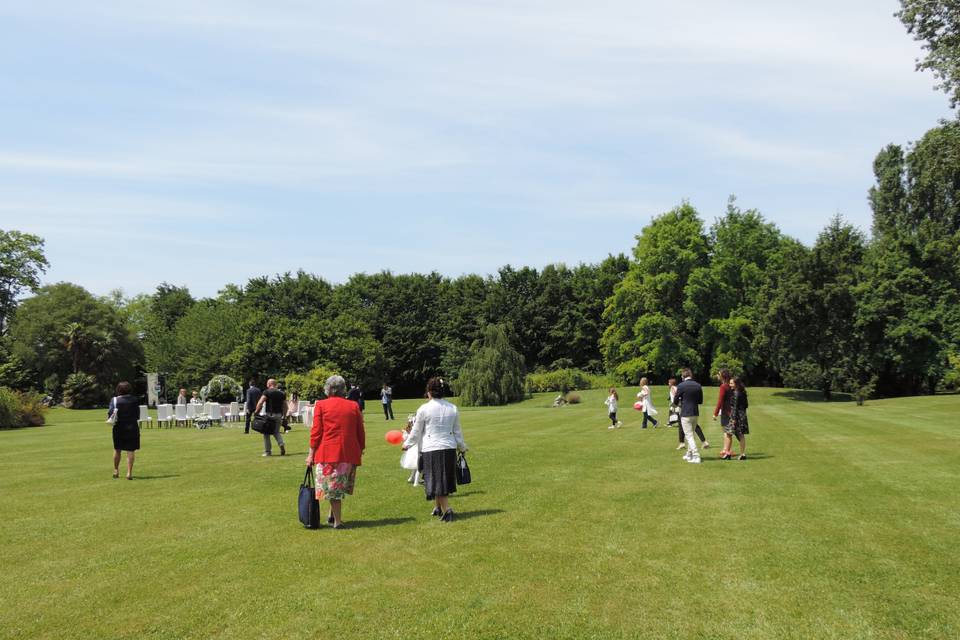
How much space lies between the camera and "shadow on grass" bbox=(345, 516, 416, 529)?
34.5ft

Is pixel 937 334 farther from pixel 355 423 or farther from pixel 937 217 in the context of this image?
pixel 355 423

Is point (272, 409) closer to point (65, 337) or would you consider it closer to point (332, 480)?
point (332, 480)

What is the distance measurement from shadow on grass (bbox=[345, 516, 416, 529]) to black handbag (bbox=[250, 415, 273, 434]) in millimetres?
9364

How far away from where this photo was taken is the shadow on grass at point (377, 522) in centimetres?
1051

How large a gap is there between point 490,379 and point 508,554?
48.6m

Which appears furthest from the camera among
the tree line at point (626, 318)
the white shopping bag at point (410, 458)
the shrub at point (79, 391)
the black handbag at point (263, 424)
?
the shrub at point (79, 391)

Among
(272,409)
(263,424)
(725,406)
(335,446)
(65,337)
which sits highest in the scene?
(65,337)

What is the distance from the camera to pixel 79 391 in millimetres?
72250

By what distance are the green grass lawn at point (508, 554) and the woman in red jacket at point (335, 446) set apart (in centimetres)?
56

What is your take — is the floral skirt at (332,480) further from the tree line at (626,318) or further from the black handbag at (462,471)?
the tree line at (626,318)

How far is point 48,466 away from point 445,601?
15631 mm

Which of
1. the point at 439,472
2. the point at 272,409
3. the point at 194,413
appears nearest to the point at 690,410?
the point at 439,472

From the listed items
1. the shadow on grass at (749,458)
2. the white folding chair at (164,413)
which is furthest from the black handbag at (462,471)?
the white folding chair at (164,413)

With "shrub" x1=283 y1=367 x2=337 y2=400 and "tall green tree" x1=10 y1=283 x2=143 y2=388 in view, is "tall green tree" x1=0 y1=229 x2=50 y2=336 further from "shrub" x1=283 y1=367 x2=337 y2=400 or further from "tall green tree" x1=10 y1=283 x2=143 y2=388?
"shrub" x1=283 y1=367 x2=337 y2=400
